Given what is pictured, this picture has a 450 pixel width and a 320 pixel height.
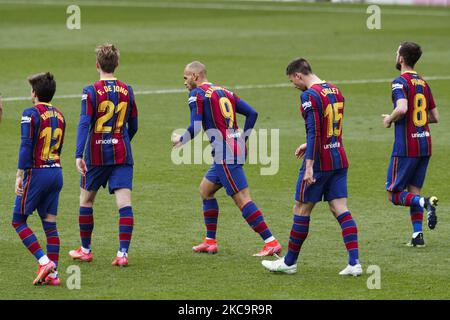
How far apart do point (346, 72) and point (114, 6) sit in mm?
20116

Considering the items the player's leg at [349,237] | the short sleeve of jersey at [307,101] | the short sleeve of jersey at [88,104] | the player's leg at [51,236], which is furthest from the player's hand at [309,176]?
the player's leg at [51,236]

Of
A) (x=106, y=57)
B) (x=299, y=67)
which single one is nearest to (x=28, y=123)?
(x=106, y=57)

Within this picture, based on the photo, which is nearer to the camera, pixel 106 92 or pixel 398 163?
pixel 106 92

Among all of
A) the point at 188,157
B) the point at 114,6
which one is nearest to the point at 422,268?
the point at 188,157

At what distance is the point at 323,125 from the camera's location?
10523 mm

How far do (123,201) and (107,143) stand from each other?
0.58m

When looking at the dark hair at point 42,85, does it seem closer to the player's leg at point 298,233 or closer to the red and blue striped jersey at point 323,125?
the red and blue striped jersey at point 323,125

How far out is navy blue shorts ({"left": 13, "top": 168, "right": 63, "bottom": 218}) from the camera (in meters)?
10.3

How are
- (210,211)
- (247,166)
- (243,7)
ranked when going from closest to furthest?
(210,211), (247,166), (243,7)

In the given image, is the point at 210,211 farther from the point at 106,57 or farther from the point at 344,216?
the point at 106,57
